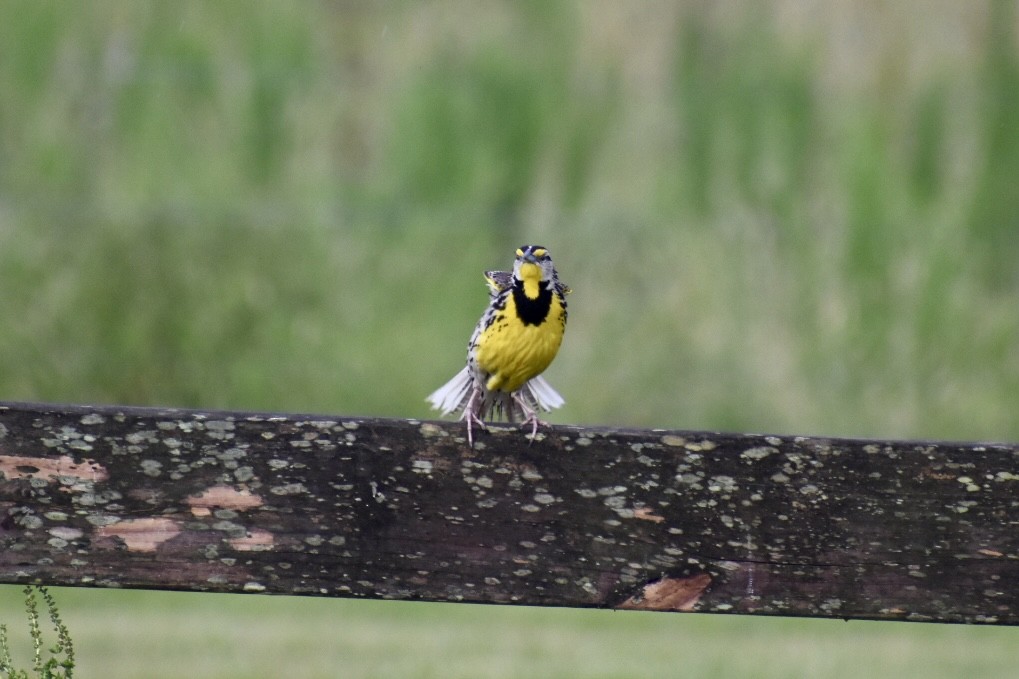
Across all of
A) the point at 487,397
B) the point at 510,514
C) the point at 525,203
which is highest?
the point at 525,203

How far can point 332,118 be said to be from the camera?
1151 centimetres

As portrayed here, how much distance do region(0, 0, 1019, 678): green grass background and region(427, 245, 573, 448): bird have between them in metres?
5.48

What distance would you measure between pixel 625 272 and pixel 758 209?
1.16 metres

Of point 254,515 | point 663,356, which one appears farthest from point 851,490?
point 663,356

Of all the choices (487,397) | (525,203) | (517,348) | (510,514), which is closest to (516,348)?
(517,348)

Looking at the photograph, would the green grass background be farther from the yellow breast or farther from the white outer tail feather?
the yellow breast

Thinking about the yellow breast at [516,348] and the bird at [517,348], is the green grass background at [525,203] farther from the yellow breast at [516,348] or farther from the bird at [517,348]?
the yellow breast at [516,348]

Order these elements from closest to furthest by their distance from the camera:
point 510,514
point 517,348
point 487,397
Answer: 1. point 510,514
2. point 517,348
3. point 487,397

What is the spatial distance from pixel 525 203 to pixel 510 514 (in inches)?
346

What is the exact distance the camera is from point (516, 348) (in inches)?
165

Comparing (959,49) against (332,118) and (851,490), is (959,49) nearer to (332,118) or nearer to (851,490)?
(332,118)

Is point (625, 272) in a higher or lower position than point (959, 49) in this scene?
lower

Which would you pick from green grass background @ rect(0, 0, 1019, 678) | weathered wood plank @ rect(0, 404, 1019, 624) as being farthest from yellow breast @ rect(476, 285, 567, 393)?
green grass background @ rect(0, 0, 1019, 678)

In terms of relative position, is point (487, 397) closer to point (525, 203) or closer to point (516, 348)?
point (516, 348)
